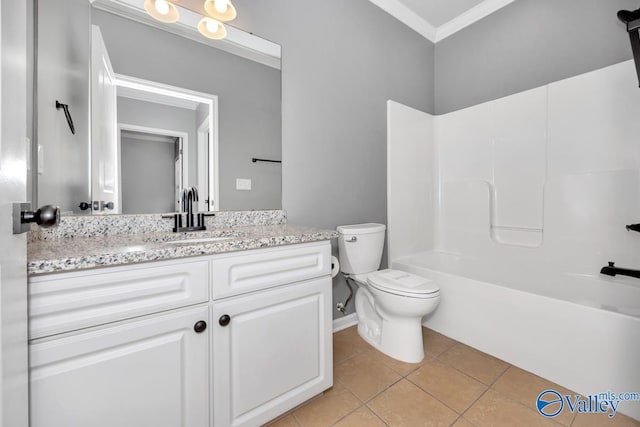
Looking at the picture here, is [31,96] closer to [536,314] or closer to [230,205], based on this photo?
[230,205]

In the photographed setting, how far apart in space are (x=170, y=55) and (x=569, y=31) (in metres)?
2.69

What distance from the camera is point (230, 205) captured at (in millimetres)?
1563

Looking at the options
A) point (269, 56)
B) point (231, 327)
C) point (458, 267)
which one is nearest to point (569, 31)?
point (458, 267)

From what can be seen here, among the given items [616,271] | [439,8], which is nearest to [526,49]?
[439,8]

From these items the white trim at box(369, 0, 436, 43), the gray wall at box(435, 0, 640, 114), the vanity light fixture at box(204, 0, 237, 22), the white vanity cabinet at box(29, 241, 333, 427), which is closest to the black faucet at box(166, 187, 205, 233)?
the white vanity cabinet at box(29, 241, 333, 427)

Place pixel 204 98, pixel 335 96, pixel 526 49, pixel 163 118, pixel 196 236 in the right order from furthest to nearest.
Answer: pixel 526 49 < pixel 335 96 < pixel 204 98 < pixel 163 118 < pixel 196 236

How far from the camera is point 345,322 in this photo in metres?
2.07

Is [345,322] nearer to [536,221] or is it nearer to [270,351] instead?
[270,351]

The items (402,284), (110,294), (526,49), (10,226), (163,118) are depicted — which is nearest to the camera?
(10,226)

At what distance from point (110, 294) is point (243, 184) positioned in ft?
3.09

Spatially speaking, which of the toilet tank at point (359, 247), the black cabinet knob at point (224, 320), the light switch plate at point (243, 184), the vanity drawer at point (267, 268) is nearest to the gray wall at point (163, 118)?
the light switch plate at point (243, 184)

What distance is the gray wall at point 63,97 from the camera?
1055mm

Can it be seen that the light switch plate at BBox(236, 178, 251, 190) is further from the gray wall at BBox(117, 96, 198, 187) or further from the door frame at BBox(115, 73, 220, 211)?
the gray wall at BBox(117, 96, 198, 187)

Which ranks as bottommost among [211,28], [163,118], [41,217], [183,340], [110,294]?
[183,340]
